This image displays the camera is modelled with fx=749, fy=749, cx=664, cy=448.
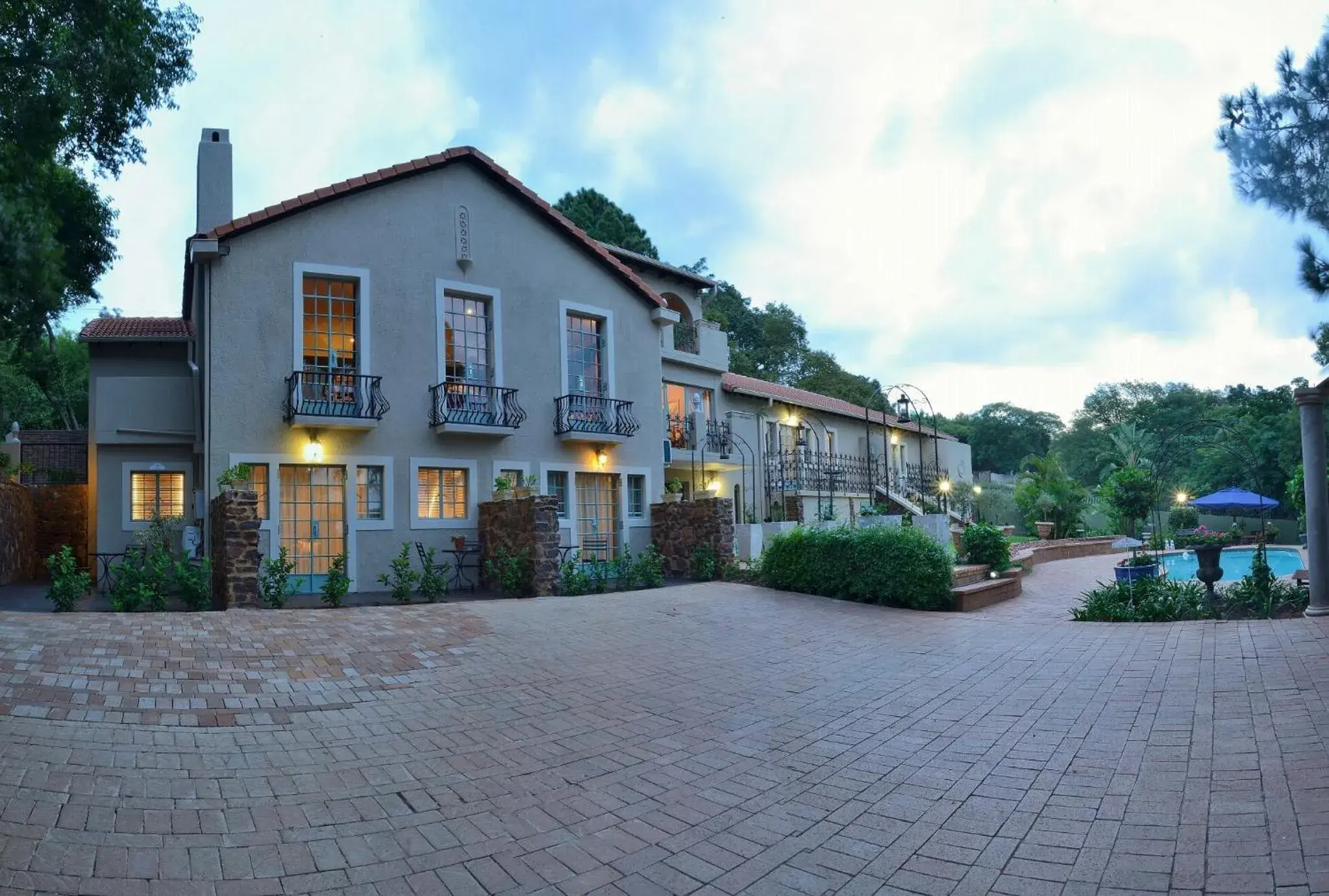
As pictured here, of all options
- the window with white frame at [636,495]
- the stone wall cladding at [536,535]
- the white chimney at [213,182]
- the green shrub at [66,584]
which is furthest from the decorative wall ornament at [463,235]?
the green shrub at [66,584]

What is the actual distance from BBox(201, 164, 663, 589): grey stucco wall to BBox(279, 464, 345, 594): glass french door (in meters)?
0.32

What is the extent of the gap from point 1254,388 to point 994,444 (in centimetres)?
1901

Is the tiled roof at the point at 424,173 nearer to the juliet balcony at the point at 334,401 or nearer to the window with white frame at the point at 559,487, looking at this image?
the juliet balcony at the point at 334,401

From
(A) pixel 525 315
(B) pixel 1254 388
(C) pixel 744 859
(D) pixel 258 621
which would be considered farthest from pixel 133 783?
(B) pixel 1254 388

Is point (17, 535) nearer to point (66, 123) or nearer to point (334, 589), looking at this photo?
point (66, 123)

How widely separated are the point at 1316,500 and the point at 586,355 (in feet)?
40.4

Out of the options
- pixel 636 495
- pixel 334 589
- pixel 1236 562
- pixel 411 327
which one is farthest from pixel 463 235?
pixel 1236 562

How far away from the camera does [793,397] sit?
2478 cm

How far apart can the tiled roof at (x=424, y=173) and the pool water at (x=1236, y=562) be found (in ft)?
48.6

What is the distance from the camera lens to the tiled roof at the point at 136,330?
15508mm

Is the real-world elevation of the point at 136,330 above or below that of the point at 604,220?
below

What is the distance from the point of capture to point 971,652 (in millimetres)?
8352

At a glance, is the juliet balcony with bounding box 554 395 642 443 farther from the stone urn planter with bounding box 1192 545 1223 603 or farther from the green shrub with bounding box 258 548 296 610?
the stone urn planter with bounding box 1192 545 1223 603

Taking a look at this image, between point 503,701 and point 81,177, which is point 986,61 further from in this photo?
point 81,177
